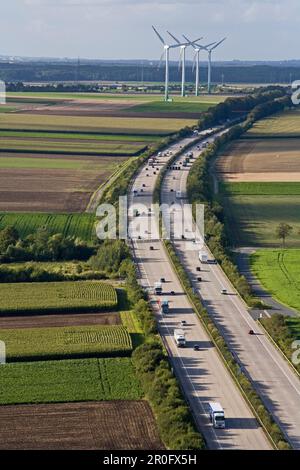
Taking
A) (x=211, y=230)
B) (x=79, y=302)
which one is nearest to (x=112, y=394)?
(x=79, y=302)

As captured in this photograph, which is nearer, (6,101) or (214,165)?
(214,165)

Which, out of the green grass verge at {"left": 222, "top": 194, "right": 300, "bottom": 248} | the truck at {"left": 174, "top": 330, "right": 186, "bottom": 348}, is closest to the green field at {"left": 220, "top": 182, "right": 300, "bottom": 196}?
the green grass verge at {"left": 222, "top": 194, "right": 300, "bottom": 248}

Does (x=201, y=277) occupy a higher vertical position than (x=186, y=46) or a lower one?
lower

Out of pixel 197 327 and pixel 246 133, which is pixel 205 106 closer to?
pixel 246 133

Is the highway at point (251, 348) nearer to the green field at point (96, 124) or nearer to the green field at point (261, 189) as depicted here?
the green field at point (261, 189)

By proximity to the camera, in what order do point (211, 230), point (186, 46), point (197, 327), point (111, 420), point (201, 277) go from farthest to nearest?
1. point (186, 46)
2. point (211, 230)
3. point (201, 277)
4. point (197, 327)
5. point (111, 420)

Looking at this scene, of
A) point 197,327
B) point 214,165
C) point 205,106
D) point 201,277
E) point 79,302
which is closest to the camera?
point 197,327
